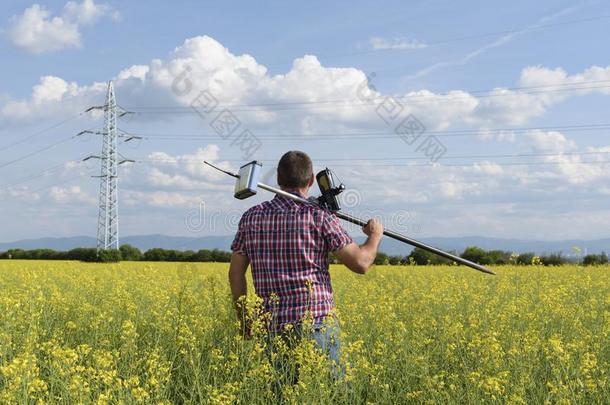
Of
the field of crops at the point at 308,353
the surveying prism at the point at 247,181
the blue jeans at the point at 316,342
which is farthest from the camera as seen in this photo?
the surveying prism at the point at 247,181

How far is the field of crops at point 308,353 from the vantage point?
341 cm

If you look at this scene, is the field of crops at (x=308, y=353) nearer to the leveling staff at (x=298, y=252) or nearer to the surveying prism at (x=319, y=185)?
the leveling staff at (x=298, y=252)

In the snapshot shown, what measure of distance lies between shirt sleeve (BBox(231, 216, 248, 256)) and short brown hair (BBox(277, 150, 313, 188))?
423 millimetres

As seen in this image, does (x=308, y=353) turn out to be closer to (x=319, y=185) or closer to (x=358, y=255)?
(x=358, y=255)

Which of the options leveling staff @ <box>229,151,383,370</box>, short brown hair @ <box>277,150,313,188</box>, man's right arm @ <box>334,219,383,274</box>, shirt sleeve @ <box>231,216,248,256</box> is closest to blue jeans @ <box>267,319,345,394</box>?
leveling staff @ <box>229,151,383,370</box>

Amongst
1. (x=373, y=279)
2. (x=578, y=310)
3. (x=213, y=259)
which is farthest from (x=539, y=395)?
(x=213, y=259)

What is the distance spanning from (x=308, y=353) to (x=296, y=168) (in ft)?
3.45

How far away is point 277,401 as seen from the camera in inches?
150

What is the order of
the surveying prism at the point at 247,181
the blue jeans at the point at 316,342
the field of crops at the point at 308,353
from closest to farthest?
the field of crops at the point at 308,353 < the blue jeans at the point at 316,342 < the surveying prism at the point at 247,181

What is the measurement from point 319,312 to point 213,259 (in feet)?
82.4

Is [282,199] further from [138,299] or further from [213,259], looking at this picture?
[213,259]

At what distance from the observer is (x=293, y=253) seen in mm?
3715

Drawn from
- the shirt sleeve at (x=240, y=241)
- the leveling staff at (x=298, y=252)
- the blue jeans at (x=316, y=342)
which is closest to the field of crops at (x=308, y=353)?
the blue jeans at (x=316, y=342)

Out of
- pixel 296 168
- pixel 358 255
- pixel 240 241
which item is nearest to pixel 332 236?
pixel 358 255
